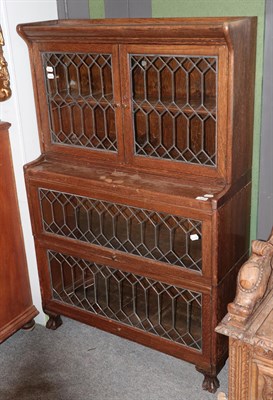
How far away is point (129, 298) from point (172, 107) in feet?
3.69

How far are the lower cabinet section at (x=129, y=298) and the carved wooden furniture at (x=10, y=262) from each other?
0.18 metres

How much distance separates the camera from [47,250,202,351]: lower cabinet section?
2.68 metres

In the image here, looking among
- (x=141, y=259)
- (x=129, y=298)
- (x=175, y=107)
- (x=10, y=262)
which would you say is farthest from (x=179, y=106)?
(x=10, y=262)

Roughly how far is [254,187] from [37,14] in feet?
4.66

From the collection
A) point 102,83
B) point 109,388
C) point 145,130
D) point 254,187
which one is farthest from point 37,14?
point 109,388

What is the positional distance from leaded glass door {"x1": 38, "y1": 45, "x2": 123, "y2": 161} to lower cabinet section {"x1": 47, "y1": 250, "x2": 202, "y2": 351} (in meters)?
0.65

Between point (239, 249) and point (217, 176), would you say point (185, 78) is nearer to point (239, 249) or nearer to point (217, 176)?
point (217, 176)

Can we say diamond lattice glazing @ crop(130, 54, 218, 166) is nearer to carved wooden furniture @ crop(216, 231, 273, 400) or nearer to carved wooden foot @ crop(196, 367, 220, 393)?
carved wooden furniture @ crop(216, 231, 273, 400)

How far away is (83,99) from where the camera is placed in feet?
8.55

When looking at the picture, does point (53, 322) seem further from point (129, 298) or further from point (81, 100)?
point (81, 100)

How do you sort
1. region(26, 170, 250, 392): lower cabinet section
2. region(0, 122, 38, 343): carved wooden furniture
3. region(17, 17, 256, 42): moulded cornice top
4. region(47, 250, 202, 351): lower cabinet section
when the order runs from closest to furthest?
region(17, 17, 256, 42): moulded cornice top
region(26, 170, 250, 392): lower cabinet section
region(47, 250, 202, 351): lower cabinet section
region(0, 122, 38, 343): carved wooden furniture

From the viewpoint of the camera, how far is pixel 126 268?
2.68 m

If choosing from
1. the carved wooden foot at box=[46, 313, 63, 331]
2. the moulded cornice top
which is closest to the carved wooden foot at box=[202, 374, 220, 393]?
the carved wooden foot at box=[46, 313, 63, 331]

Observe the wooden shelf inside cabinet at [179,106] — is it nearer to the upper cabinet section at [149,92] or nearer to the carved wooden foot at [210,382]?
the upper cabinet section at [149,92]
